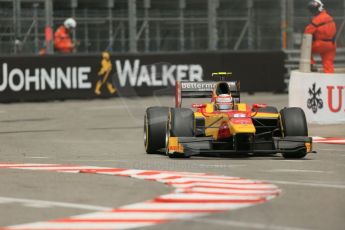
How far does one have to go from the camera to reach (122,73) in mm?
29125

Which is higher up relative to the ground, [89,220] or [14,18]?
[14,18]

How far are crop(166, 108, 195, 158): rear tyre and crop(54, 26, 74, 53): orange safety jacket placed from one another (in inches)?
561

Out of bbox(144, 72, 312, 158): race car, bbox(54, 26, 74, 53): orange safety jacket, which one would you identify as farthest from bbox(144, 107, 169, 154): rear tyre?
bbox(54, 26, 74, 53): orange safety jacket

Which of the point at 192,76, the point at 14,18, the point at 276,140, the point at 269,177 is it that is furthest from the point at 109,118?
the point at 269,177

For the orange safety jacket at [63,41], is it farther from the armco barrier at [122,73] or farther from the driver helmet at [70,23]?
the armco barrier at [122,73]

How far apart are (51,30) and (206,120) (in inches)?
549

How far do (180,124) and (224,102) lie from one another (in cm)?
71

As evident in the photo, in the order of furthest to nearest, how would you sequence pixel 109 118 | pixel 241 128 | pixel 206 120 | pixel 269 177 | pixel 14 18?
1. pixel 14 18
2. pixel 109 118
3. pixel 206 120
4. pixel 241 128
5. pixel 269 177

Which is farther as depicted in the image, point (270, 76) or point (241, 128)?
point (270, 76)

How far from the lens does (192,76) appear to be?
29906 mm

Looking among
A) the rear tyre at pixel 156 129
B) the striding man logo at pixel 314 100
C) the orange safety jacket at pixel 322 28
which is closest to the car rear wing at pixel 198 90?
the rear tyre at pixel 156 129

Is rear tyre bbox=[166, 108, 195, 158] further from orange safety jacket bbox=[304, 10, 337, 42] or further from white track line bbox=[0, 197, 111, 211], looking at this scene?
orange safety jacket bbox=[304, 10, 337, 42]

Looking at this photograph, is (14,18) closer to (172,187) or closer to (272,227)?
(172,187)

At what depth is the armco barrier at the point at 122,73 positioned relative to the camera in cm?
2745
